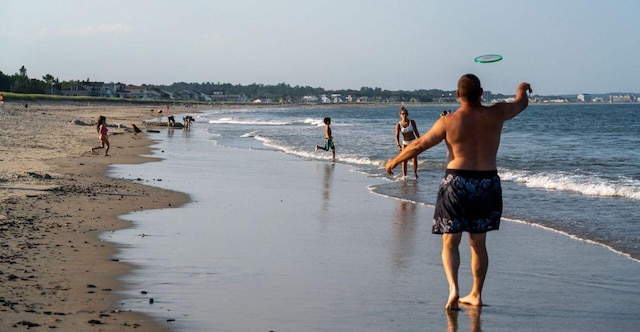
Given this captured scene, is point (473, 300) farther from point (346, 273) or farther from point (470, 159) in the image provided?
point (346, 273)

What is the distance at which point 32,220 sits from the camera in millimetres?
9750

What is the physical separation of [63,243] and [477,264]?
175 inches

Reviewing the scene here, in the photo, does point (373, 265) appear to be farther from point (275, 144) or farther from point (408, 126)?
point (275, 144)

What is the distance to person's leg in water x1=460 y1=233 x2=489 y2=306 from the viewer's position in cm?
621

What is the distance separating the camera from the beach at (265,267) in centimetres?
605

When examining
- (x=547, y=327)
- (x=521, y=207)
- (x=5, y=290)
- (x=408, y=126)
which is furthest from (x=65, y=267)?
(x=408, y=126)

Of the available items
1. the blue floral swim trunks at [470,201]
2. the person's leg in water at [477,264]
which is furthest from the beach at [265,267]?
the blue floral swim trunks at [470,201]

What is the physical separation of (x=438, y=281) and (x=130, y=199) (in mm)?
6846

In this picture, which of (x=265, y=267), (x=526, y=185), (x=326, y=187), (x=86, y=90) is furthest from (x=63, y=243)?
(x=86, y=90)

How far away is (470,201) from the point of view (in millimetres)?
5969

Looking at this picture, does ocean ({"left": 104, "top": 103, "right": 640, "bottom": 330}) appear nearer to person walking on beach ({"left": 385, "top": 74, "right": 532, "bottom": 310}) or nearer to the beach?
the beach

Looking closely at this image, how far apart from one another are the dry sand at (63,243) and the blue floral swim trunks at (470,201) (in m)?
2.19

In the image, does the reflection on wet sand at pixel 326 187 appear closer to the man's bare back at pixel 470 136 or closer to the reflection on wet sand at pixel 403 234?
the reflection on wet sand at pixel 403 234

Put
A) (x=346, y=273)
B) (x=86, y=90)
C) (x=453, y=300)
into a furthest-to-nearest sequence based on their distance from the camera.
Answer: (x=86, y=90) → (x=346, y=273) → (x=453, y=300)
